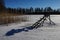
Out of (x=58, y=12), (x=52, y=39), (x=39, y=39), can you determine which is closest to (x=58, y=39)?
(x=52, y=39)

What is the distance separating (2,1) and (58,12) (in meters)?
30.0

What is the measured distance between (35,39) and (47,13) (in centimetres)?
444

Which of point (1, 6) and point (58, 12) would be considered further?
point (58, 12)

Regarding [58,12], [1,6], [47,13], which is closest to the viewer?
[47,13]

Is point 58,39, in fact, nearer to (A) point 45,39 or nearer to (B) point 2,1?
(A) point 45,39

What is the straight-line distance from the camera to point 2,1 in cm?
1862

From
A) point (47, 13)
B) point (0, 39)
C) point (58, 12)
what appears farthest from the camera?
point (58, 12)

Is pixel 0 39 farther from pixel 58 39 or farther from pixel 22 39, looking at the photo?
pixel 58 39

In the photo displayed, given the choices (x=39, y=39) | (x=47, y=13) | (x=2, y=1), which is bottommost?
(x=39, y=39)

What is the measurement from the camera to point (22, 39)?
14.6ft

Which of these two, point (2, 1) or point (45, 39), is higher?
point (2, 1)

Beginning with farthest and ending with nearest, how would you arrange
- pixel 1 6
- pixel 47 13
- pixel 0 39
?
1. pixel 1 6
2. pixel 47 13
3. pixel 0 39

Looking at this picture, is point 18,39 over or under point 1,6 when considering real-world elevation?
under

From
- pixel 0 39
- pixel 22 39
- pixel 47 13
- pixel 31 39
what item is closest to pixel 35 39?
pixel 31 39
